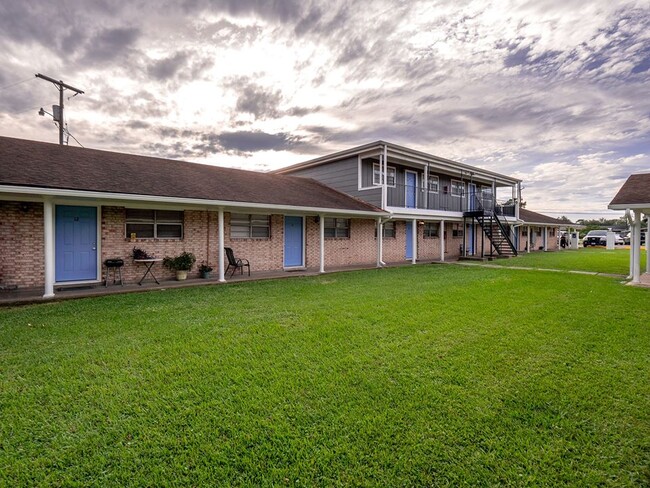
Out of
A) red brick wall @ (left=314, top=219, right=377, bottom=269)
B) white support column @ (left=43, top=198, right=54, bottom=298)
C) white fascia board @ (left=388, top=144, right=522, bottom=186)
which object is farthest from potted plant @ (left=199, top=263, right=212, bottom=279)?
white fascia board @ (left=388, top=144, right=522, bottom=186)

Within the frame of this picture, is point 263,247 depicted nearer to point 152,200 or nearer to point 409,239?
point 152,200

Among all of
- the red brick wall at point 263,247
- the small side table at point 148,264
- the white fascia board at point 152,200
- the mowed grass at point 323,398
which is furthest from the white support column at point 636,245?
the small side table at point 148,264

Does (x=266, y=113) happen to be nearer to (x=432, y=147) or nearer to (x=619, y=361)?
(x=432, y=147)

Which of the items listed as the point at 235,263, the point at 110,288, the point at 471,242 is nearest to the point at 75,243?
the point at 110,288

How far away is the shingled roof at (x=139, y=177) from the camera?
7.63 m

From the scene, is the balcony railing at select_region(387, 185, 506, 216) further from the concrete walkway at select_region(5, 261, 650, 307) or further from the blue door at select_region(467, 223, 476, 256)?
the concrete walkway at select_region(5, 261, 650, 307)

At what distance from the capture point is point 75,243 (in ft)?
28.0

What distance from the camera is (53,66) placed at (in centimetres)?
Result: 1384

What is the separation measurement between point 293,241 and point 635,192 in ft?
36.9

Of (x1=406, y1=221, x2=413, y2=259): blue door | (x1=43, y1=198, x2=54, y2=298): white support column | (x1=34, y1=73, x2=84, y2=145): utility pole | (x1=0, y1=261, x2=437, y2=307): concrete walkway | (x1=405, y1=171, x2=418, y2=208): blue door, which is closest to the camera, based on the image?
(x1=0, y1=261, x2=437, y2=307): concrete walkway

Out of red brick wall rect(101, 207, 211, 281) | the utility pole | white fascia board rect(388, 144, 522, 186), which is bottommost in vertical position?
red brick wall rect(101, 207, 211, 281)

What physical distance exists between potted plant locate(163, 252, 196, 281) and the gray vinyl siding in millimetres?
8343

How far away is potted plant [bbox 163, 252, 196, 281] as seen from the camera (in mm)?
9688

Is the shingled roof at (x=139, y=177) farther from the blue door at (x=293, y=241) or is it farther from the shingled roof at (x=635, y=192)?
the shingled roof at (x=635, y=192)
